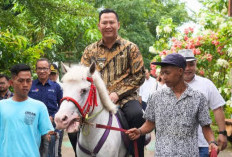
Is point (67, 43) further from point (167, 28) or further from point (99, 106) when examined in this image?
point (99, 106)

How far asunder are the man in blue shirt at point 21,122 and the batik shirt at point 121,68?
1.16m

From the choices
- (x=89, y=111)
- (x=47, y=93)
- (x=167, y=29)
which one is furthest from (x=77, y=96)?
(x=167, y=29)

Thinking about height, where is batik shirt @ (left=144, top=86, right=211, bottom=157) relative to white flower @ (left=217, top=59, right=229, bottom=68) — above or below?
above

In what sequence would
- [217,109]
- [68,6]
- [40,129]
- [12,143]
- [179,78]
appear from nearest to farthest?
[179,78], [12,143], [40,129], [217,109], [68,6]

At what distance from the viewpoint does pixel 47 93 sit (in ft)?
24.1

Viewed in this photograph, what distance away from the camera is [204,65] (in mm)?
12633

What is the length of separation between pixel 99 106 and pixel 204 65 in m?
8.25

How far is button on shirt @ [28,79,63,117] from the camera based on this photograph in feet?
23.9

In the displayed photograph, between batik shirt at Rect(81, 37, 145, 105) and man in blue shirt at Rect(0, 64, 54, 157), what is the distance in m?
1.16

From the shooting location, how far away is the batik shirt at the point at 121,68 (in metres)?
5.64

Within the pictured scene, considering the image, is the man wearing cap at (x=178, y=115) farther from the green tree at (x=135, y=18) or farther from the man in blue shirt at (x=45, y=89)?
the green tree at (x=135, y=18)

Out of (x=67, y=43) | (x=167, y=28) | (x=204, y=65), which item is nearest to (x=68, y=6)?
(x=204, y=65)

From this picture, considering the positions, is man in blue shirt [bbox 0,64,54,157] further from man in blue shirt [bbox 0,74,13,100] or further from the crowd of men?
man in blue shirt [bbox 0,74,13,100]

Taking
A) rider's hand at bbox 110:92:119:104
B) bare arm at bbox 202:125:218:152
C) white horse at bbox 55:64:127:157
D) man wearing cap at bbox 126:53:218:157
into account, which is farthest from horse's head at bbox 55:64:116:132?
bare arm at bbox 202:125:218:152
